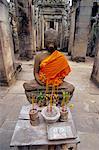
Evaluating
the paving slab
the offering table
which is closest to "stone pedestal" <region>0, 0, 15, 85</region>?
the offering table

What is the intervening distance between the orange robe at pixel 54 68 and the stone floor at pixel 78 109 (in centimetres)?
107

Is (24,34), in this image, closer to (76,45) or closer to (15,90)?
(76,45)

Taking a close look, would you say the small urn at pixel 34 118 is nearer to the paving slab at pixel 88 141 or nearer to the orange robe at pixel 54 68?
the orange robe at pixel 54 68

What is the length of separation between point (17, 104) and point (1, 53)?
1564mm

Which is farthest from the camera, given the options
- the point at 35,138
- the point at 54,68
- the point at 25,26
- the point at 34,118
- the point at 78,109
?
the point at 25,26

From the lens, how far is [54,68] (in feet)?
8.61

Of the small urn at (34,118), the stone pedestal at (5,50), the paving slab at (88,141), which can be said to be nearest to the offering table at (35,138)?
the small urn at (34,118)

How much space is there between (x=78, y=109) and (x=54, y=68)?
1421mm

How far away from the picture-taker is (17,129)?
2021 mm

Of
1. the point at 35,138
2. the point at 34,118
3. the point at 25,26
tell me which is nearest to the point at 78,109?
the point at 34,118

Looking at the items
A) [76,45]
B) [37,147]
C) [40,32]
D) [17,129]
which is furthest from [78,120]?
[40,32]

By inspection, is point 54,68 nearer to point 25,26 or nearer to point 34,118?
point 34,118

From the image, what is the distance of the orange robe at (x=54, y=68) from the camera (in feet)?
8.47

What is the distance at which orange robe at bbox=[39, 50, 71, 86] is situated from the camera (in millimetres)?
2583
